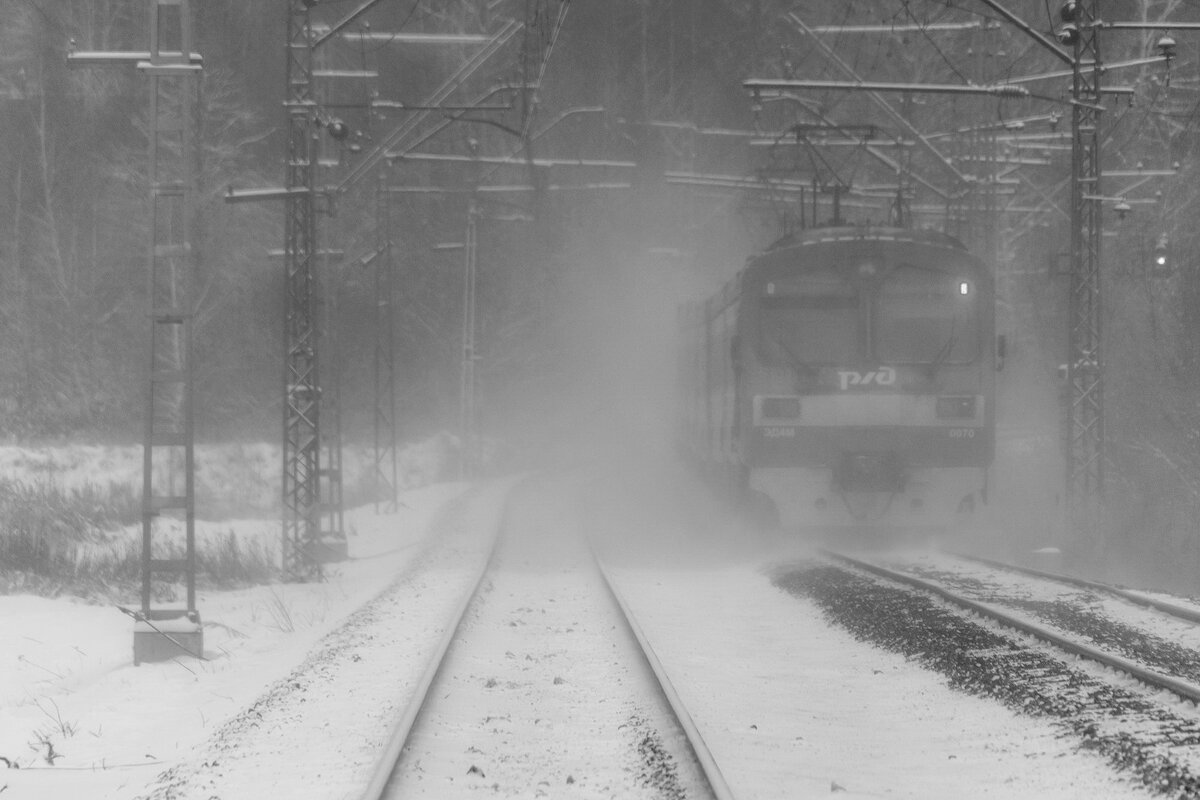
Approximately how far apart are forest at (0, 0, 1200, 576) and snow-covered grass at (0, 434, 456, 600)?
2998 millimetres

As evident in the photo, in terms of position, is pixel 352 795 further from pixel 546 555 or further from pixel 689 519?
pixel 689 519

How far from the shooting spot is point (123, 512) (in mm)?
26375

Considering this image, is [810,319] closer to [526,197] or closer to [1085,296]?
[1085,296]

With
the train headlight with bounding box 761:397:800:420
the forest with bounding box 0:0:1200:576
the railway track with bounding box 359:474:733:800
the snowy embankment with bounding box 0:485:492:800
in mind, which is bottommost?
the snowy embankment with bounding box 0:485:492:800

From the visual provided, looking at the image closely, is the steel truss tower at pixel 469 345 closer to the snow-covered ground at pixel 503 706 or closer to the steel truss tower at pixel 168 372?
the snow-covered ground at pixel 503 706

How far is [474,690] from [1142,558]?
13426 mm

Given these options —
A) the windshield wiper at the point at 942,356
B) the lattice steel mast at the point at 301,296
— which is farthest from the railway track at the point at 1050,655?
the lattice steel mast at the point at 301,296

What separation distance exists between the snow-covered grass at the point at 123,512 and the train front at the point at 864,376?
634 centimetres

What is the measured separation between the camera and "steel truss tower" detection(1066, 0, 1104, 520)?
2041 cm

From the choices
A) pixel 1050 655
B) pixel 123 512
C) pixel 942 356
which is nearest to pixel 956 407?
pixel 942 356

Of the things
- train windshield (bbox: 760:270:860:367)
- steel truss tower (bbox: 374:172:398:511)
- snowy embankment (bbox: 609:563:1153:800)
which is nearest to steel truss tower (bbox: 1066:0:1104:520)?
train windshield (bbox: 760:270:860:367)

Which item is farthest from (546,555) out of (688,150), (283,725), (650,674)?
(688,150)

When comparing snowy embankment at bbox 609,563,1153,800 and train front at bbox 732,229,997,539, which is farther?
train front at bbox 732,229,997,539

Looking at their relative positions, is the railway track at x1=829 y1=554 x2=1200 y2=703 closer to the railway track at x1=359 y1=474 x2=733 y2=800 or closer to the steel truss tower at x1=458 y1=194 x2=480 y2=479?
the railway track at x1=359 y1=474 x2=733 y2=800
